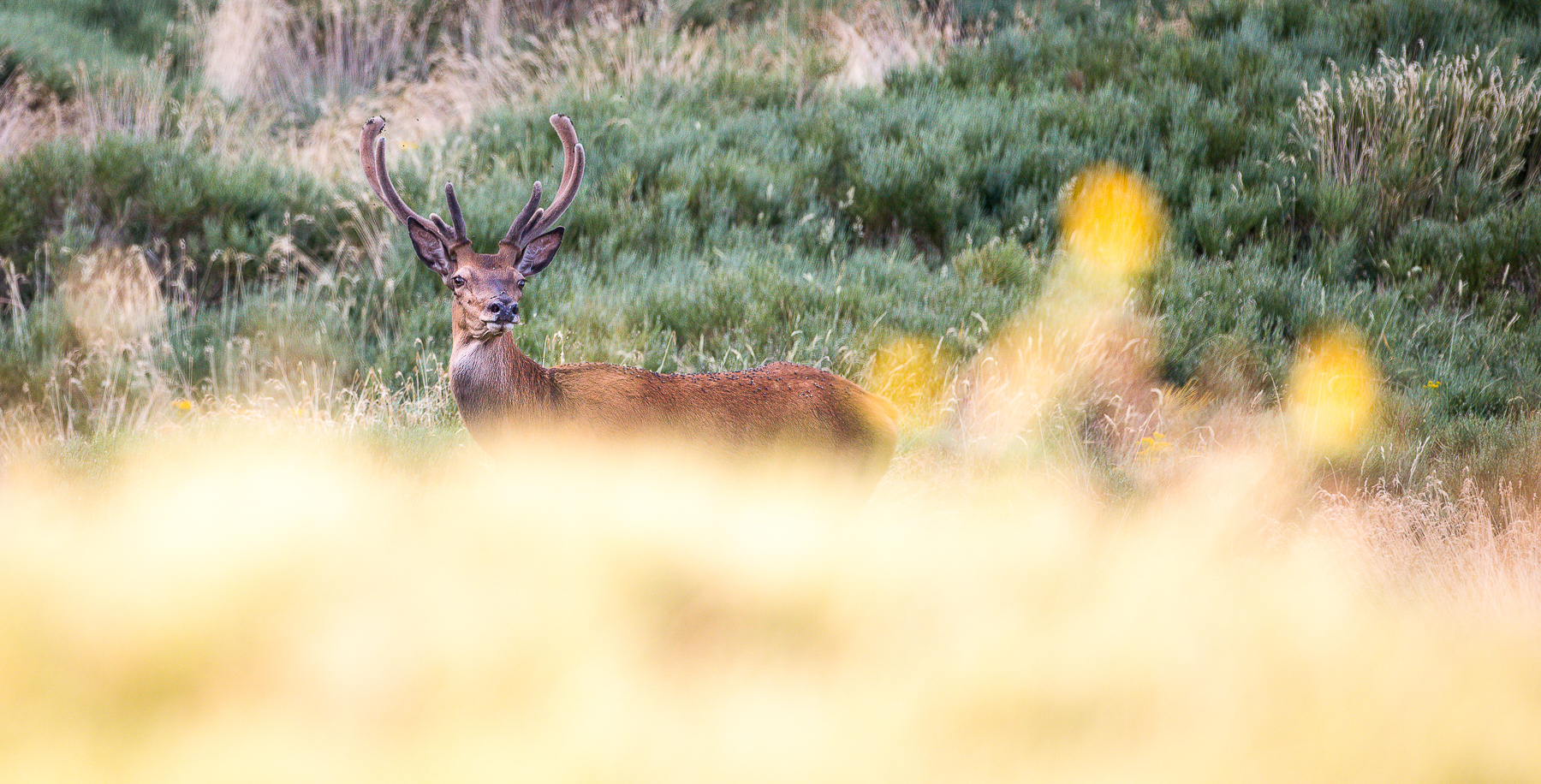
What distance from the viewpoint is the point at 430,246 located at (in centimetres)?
372

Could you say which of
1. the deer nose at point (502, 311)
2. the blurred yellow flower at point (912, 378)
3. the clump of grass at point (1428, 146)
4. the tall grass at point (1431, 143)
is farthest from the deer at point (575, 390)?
the tall grass at point (1431, 143)

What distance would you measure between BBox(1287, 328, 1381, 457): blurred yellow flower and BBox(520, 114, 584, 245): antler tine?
3024mm

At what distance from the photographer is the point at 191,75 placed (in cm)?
1133

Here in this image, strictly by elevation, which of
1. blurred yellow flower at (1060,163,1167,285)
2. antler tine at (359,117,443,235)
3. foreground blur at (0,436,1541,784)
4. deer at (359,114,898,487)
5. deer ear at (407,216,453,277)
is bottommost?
blurred yellow flower at (1060,163,1167,285)

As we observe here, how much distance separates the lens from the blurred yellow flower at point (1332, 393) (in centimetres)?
496

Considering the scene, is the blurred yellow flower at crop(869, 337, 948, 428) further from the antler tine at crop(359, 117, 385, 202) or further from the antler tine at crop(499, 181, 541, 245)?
the antler tine at crop(359, 117, 385, 202)

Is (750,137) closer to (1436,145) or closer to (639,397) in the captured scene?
(1436,145)

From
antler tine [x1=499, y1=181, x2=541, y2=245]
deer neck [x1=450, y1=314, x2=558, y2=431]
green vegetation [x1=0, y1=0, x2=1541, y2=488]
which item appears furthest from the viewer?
green vegetation [x1=0, y1=0, x2=1541, y2=488]

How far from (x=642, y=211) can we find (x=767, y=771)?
5.60m

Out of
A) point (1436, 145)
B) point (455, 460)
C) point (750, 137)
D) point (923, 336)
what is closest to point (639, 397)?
point (455, 460)

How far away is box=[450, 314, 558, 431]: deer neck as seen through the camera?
11.8 feet

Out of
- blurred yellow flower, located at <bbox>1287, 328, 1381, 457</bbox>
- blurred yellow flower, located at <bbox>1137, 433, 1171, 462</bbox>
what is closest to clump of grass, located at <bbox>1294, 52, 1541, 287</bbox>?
blurred yellow flower, located at <bbox>1287, 328, 1381, 457</bbox>

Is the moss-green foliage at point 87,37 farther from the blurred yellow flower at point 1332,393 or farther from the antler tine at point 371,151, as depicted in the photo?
the blurred yellow flower at point 1332,393

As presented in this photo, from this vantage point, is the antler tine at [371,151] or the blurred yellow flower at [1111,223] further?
the blurred yellow flower at [1111,223]
